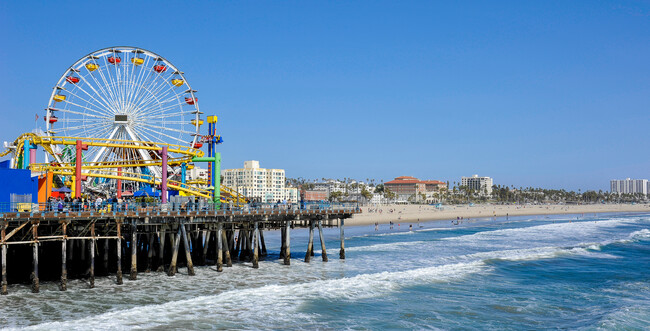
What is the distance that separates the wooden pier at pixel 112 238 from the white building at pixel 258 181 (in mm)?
144831

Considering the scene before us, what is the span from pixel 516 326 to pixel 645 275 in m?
18.0

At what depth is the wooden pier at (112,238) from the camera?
23656mm

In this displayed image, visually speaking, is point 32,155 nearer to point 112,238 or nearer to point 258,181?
point 112,238

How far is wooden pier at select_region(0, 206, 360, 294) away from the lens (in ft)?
77.6

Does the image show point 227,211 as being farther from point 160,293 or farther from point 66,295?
point 66,295

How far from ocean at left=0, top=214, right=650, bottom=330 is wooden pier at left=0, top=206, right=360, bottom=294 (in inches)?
42.0

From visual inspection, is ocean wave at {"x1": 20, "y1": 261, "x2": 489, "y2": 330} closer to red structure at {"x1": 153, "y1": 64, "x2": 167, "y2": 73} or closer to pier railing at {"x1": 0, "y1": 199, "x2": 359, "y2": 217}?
pier railing at {"x1": 0, "y1": 199, "x2": 359, "y2": 217}

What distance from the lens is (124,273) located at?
2889cm

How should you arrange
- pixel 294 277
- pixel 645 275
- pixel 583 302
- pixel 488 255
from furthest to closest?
pixel 488 255
pixel 645 275
pixel 294 277
pixel 583 302

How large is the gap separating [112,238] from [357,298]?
11811mm

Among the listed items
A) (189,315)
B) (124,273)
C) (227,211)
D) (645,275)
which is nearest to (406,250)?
(645,275)

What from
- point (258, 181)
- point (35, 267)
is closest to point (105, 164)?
point (35, 267)

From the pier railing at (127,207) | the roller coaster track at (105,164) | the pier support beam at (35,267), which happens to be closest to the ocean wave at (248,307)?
the pier support beam at (35,267)

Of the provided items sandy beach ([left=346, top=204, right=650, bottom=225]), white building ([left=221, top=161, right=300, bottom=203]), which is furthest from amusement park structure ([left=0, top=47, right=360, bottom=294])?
white building ([left=221, top=161, right=300, bottom=203])
